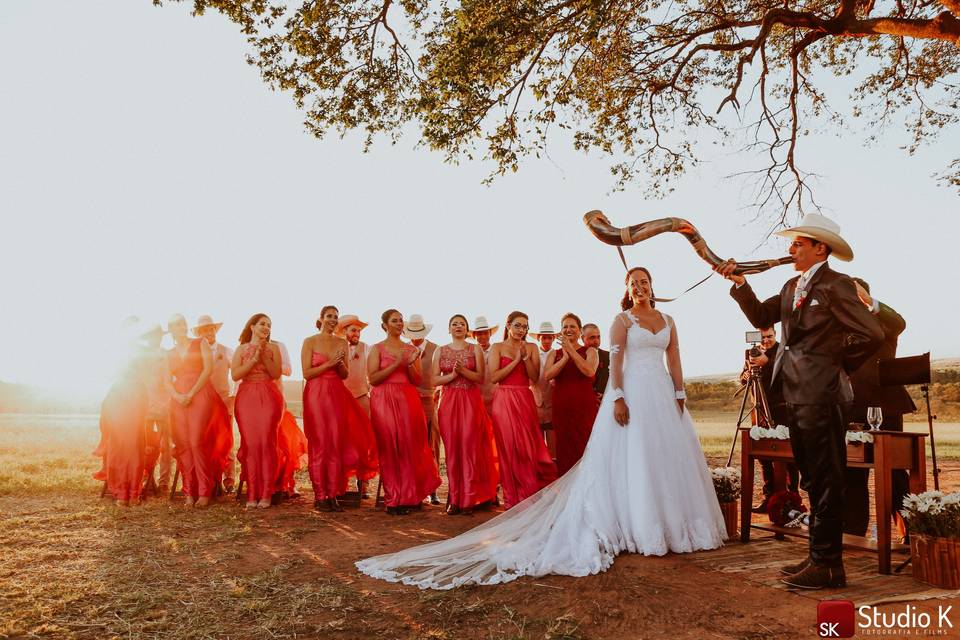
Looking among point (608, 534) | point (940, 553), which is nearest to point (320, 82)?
point (608, 534)

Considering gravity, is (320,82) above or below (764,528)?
above

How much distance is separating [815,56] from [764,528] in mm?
9425

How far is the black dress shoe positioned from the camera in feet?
15.7

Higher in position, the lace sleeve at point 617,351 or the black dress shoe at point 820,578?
the lace sleeve at point 617,351

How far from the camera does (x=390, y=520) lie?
8.23 meters

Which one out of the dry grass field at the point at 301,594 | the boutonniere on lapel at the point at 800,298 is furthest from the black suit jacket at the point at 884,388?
the dry grass field at the point at 301,594

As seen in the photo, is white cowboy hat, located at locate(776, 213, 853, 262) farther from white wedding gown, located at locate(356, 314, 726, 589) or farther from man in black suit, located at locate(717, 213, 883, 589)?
white wedding gown, located at locate(356, 314, 726, 589)

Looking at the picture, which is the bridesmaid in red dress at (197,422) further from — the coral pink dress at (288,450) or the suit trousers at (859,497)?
the suit trousers at (859,497)

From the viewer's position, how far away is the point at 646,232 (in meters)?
6.32

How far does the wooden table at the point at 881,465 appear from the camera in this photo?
206 inches

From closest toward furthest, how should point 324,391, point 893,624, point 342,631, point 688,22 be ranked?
1. point 893,624
2. point 342,631
3. point 324,391
4. point 688,22

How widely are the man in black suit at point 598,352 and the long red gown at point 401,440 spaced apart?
2554 millimetres

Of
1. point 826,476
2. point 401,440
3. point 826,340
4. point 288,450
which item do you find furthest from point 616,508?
point 288,450

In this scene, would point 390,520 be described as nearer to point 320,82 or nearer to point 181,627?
point 181,627
